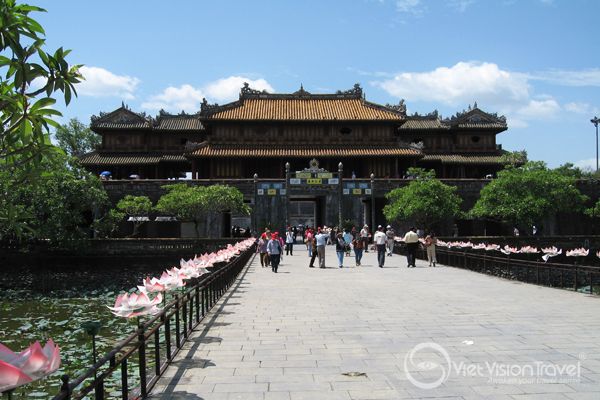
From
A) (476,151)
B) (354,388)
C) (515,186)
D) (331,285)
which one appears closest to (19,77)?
(354,388)

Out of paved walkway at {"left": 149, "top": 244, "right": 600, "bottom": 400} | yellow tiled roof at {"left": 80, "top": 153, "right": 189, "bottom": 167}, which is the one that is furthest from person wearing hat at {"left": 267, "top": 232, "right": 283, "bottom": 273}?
yellow tiled roof at {"left": 80, "top": 153, "right": 189, "bottom": 167}

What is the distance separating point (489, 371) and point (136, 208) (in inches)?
1158

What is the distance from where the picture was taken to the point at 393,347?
6746 millimetres

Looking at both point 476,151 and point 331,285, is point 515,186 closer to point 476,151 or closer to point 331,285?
point 476,151

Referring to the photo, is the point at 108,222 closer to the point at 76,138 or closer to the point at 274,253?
the point at 274,253

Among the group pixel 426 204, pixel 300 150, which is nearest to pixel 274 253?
pixel 426 204

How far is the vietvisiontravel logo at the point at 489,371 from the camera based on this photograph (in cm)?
532

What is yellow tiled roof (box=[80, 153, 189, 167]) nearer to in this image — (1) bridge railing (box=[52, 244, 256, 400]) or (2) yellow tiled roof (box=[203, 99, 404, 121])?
(2) yellow tiled roof (box=[203, 99, 404, 121])

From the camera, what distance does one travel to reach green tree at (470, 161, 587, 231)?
28.4 meters

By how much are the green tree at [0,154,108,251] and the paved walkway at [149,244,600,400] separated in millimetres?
17062

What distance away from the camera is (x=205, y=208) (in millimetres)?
30266

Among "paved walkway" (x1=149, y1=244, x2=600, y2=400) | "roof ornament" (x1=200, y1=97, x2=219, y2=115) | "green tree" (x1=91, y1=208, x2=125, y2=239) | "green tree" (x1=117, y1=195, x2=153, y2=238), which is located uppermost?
"roof ornament" (x1=200, y1=97, x2=219, y2=115)

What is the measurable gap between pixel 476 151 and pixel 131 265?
3069 centimetres

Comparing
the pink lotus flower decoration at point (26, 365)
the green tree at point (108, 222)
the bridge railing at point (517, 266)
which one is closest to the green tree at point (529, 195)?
the bridge railing at point (517, 266)
